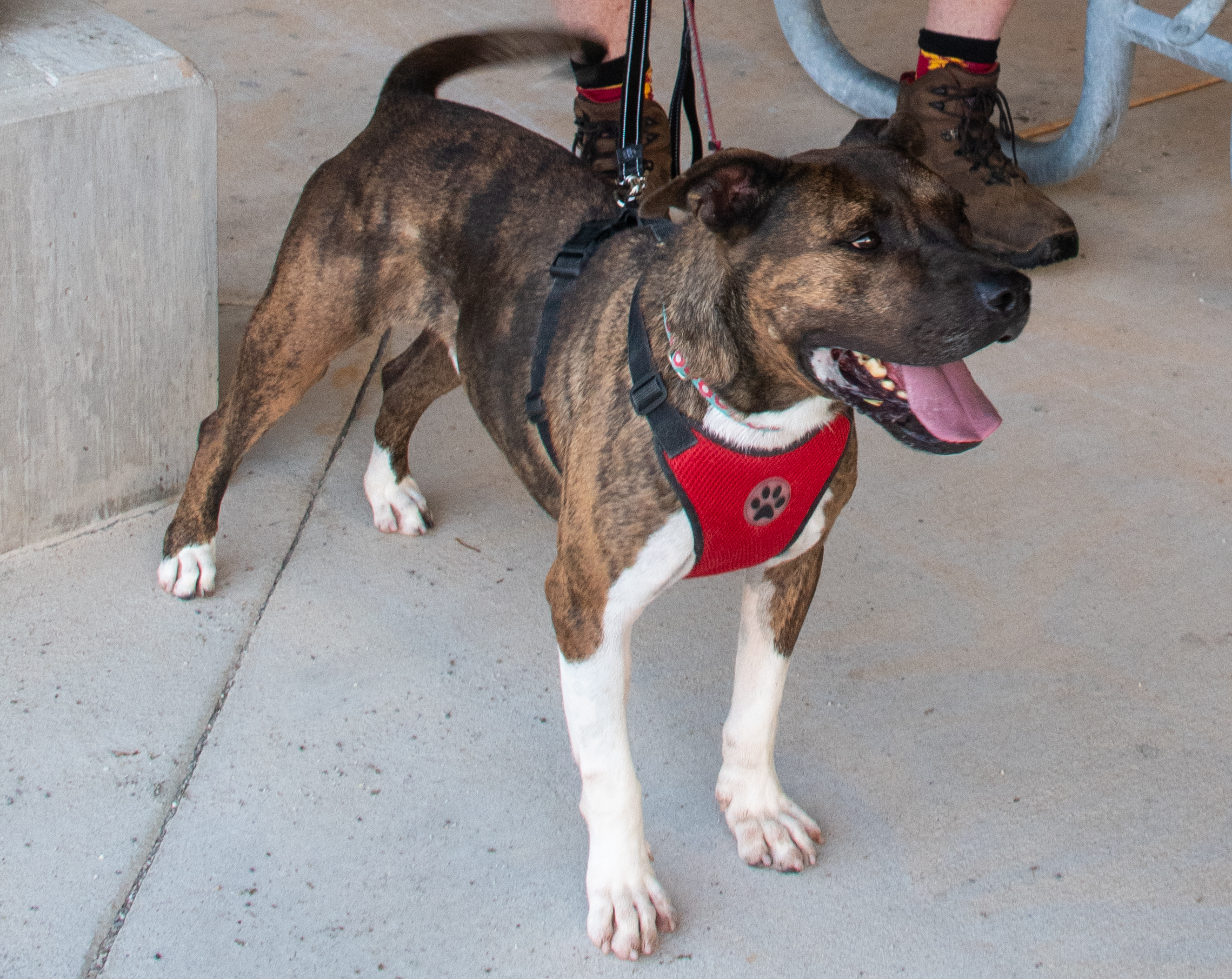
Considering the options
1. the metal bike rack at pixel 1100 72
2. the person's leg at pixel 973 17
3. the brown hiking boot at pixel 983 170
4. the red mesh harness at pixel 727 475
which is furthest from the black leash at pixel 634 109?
the metal bike rack at pixel 1100 72

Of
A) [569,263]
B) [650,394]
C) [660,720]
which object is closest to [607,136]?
[569,263]

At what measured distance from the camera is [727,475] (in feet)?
7.22

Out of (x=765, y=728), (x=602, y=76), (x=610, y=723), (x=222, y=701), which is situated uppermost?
(x=602, y=76)

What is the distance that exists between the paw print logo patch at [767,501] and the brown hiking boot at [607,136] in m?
1.92

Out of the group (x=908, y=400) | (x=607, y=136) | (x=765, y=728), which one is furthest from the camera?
(x=607, y=136)

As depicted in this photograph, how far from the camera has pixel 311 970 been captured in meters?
2.36

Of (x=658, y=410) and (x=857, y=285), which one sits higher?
(x=857, y=285)

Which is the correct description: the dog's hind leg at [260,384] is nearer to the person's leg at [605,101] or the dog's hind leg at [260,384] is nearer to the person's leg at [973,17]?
the person's leg at [605,101]

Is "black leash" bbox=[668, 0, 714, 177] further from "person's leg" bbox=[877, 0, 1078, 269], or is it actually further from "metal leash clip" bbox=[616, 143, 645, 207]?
"person's leg" bbox=[877, 0, 1078, 269]

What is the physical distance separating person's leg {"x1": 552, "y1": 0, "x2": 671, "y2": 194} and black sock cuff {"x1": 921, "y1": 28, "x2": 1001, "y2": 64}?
3.58 ft

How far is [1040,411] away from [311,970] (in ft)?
8.69

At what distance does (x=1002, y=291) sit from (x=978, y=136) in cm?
277

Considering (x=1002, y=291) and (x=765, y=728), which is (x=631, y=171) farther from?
(x=765, y=728)

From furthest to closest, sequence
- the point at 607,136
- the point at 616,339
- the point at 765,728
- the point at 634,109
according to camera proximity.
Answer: the point at 607,136, the point at 634,109, the point at 765,728, the point at 616,339
